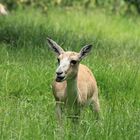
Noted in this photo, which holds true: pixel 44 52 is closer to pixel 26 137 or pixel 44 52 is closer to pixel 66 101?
pixel 66 101

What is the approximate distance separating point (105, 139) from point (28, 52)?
393 centimetres

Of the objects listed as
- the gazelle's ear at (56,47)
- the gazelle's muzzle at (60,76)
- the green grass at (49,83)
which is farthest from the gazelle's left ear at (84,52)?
the green grass at (49,83)

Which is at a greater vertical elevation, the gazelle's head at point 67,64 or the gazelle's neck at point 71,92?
the gazelle's head at point 67,64

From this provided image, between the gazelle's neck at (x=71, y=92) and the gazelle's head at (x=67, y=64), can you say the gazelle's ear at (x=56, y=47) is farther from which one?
the gazelle's neck at (x=71, y=92)

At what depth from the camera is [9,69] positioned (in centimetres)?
890

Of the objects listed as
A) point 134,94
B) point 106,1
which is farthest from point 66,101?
point 106,1

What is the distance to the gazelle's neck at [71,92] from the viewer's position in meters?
7.11

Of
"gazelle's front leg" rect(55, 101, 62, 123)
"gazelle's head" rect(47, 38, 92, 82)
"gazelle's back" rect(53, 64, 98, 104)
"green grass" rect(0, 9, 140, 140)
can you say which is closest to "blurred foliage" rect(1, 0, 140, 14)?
"green grass" rect(0, 9, 140, 140)

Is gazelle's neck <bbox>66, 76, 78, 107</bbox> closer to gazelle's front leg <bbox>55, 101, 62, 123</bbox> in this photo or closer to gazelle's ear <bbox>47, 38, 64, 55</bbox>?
gazelle's front leg <bbox>55, 101, 62, 123</bbox>

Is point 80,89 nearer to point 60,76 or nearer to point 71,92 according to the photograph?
point 71,92

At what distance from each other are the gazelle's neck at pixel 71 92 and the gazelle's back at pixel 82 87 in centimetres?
5

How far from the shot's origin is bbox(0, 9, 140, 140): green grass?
21.2 feet

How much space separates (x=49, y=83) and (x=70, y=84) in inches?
61.5

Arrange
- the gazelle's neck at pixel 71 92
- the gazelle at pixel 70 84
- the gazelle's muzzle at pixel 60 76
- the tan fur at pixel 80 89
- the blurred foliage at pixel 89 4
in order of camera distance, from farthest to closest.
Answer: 1. the blurred foliage at pixel 89 4
2. the gazelle's neck at pixel 71 92
3. the tan fur at pixel 80 89
4. the gazelle at pixel 70 84
5. the gazelle's muzzle at pixel 60 76
